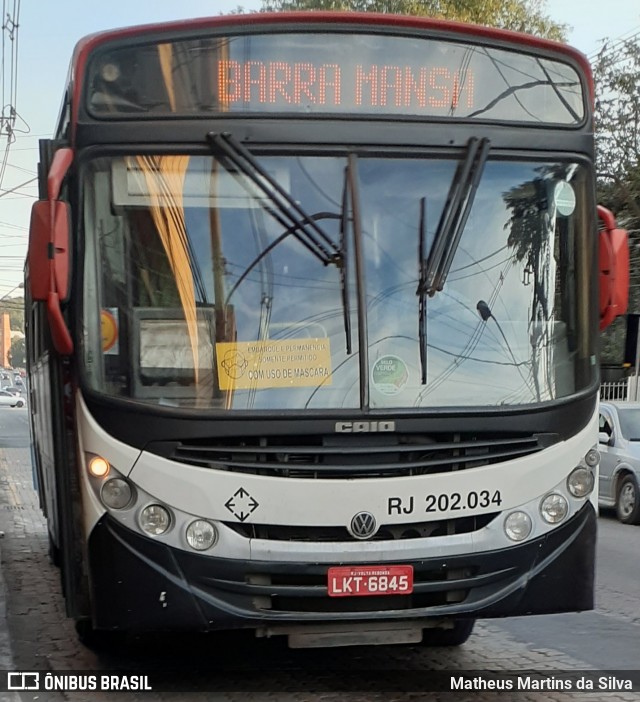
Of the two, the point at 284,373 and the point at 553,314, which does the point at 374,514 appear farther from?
the point at 553,314

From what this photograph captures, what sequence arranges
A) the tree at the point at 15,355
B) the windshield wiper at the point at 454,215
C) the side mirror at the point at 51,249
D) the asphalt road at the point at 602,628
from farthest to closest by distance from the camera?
1. the tree at the point at 15,355
2. the asphalt road at the point at 602,628
3. the windshield wiper at the point at 454,215
4. the side mirror at the point at 51,249

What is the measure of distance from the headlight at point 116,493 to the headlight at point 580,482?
81.8 inches

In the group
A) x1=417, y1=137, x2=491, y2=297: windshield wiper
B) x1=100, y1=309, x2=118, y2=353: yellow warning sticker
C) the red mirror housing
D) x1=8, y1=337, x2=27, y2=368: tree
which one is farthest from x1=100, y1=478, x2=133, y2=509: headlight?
x1=8, y1=337, x2=27, y2=368: tree

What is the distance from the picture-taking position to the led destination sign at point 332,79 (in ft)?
18.8

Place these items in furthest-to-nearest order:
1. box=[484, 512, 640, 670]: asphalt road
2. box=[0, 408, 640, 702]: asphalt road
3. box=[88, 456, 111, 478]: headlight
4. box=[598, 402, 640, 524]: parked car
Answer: box=[598, 402, 640, 524]: parked car, box=[484, 512, 640, 670]: asphalt road, box=[0, 408, 640, 702]: asphalt road, box=[88, 456, 111, 478]: headlight

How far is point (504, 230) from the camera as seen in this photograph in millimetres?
5863

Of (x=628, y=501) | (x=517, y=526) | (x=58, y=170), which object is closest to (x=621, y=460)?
(x=628, y=501)

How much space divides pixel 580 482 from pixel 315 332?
58.4 inches

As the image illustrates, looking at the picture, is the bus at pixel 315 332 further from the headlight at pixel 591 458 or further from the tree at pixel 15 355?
the tree at pixel 15 355

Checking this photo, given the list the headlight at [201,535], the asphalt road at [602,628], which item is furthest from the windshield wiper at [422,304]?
the asphalt road at [602,628]

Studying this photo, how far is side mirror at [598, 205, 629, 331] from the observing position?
6.08 m

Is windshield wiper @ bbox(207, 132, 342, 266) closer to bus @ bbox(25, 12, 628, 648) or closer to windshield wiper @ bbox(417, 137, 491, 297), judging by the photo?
bus @ bbox(25, 12, 628, 648)

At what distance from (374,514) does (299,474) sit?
1.26ft

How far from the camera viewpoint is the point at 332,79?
5.87 m
